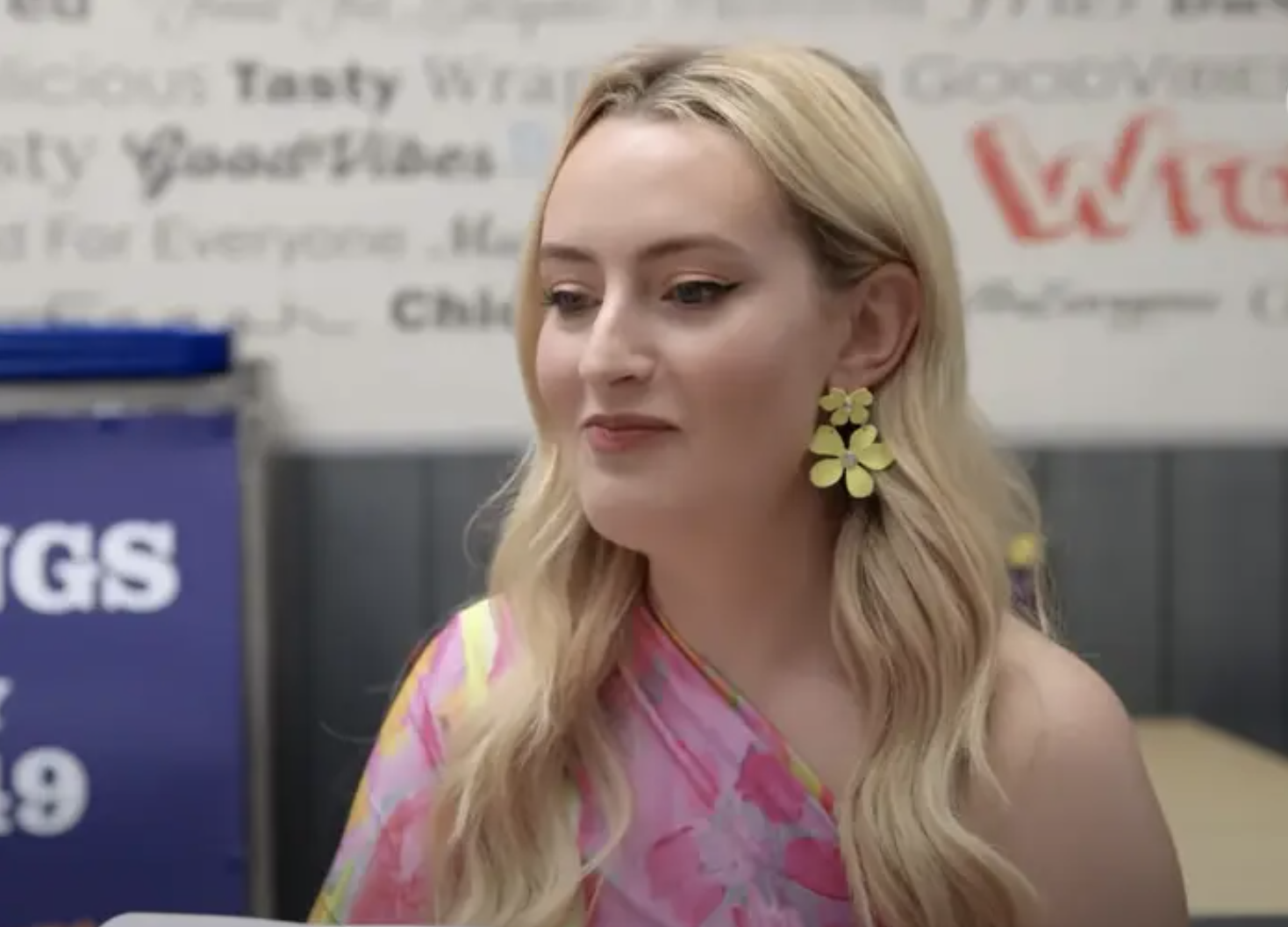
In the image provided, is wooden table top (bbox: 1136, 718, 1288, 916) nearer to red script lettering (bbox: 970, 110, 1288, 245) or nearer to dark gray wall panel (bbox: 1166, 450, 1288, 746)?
dark gray wall panel (bbox: 1166, 450, 1288, 746)

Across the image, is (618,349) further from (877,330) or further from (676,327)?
(877,330)

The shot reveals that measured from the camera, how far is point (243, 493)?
146 centimetres

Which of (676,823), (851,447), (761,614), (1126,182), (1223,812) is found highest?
(1126,182)

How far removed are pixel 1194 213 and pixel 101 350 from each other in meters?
1.25

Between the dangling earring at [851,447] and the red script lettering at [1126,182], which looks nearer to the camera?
the dangling earring at [851,447]

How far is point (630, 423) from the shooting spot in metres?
0.83

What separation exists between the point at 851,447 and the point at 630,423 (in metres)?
0.14

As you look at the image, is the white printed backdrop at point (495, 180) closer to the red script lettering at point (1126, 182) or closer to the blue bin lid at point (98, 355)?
the red script lettering at point (1126, 182)

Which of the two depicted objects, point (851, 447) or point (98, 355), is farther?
point (98, 355)

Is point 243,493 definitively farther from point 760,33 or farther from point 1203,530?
point 1203,530

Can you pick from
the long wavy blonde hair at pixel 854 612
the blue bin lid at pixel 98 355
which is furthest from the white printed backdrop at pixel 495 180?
the long wavy blonde hair at pixel 854 612

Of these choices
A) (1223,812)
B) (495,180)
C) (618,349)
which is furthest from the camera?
(495,180)

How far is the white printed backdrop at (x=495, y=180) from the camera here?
1735 millimetres

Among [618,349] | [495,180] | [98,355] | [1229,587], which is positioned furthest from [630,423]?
[1229,587]
